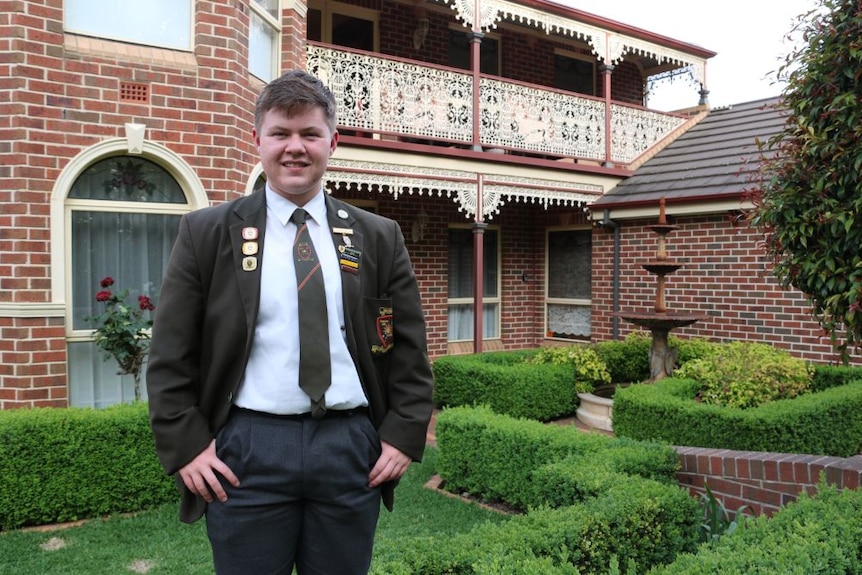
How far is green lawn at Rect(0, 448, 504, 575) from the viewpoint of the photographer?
4.17 meters

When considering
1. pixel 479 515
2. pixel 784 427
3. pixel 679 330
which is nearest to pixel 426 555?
pixel 479 515

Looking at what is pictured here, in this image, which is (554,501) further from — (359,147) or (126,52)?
(359,147)

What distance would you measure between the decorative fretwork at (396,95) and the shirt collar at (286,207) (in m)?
7.16

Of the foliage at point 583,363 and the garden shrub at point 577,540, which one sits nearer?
the garden shrub at point 577,540

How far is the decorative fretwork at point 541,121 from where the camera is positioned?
10617 millimetres

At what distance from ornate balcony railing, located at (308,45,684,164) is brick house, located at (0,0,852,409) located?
32 millimetres

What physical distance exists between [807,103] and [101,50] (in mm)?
5505

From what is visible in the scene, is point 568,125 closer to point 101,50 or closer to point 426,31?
point 426,31

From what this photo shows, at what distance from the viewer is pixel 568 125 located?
11.5m

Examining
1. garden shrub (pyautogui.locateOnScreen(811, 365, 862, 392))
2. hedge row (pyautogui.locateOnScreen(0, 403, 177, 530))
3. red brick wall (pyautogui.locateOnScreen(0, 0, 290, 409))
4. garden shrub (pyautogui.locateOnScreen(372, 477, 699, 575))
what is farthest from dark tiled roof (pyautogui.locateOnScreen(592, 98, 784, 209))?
hedge row (pyautogui.locateOnScreen(0, 403, 177, 530))

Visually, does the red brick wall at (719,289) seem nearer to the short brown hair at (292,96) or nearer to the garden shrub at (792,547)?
the garden shrub at (792,547)

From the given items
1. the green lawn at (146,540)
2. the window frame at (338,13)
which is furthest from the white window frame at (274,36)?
the green lawn at (146,540)

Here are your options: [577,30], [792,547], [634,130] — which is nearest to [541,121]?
[577,30]

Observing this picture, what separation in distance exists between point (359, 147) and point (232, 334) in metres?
7.70
